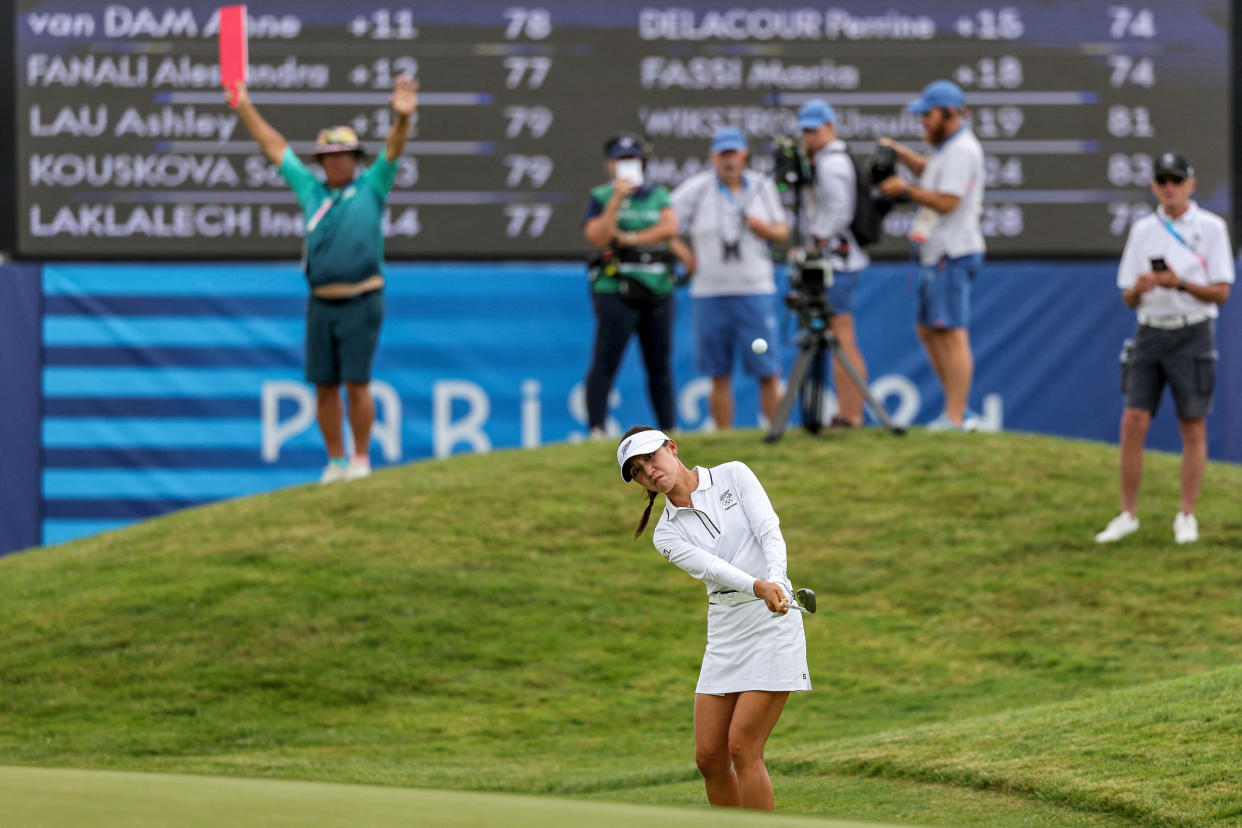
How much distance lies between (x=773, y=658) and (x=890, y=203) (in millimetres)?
7031

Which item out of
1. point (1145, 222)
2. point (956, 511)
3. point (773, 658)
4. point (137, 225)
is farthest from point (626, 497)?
point (773, 658)

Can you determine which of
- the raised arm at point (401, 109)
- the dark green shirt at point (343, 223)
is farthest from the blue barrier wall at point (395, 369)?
the raised arm at point (401, 109)

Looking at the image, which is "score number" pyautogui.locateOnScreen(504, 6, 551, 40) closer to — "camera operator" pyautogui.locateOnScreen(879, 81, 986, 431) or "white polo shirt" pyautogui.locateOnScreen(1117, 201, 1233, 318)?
"camera operator" pyautogui.locateOnScreen(879, 81, 986, 431)

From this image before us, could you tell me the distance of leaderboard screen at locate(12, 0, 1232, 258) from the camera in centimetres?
1519

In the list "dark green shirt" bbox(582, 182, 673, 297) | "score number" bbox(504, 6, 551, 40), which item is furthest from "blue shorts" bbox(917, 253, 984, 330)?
"score number" bbox(504, 6, 551, 40)

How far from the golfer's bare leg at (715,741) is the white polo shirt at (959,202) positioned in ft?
22.4

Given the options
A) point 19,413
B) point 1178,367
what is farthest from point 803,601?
point 19,413

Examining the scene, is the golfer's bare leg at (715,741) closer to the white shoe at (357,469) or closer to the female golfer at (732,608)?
the female golfer at (732,608)

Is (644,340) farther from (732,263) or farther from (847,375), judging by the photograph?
(847,375)

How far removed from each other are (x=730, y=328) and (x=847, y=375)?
2.85 ft

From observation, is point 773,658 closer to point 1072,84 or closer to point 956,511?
point 956,511

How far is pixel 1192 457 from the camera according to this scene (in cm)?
1102

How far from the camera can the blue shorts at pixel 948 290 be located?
41.6 ft

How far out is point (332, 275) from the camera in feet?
40.3
